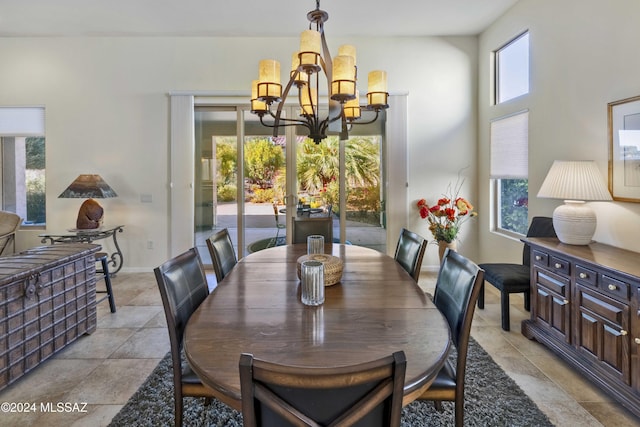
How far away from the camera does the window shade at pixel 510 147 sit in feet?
12.1

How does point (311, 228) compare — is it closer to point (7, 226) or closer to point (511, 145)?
point (511, 145)

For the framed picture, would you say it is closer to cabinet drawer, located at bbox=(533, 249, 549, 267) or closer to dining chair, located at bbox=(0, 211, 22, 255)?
cabinet drawer, located at bbox=(533, 249, 549, 267)

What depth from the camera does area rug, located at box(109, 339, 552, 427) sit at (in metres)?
1.77

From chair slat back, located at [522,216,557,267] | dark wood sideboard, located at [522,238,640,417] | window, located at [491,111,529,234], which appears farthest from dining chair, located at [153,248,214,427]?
window, located at [491,111,529,234]

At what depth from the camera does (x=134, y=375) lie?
2.24 metres

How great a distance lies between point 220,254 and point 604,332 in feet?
8.01

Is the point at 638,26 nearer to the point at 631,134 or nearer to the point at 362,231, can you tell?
the point at 631,134

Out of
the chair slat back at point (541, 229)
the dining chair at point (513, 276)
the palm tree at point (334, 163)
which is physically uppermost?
the palm tree at point (334, 163)

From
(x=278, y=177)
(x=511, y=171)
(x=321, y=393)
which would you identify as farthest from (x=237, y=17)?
(x=321, y=393)

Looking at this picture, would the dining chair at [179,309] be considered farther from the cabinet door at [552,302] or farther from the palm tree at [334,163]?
the palm tree at [334,163]

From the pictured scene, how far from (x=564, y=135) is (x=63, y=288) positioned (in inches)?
172

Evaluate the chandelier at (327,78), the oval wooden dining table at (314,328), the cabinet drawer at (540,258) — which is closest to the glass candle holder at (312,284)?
the oval wooden dining table at (314,328)

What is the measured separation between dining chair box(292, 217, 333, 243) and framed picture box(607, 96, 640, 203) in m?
2.30

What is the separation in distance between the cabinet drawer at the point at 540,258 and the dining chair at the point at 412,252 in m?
1.06
